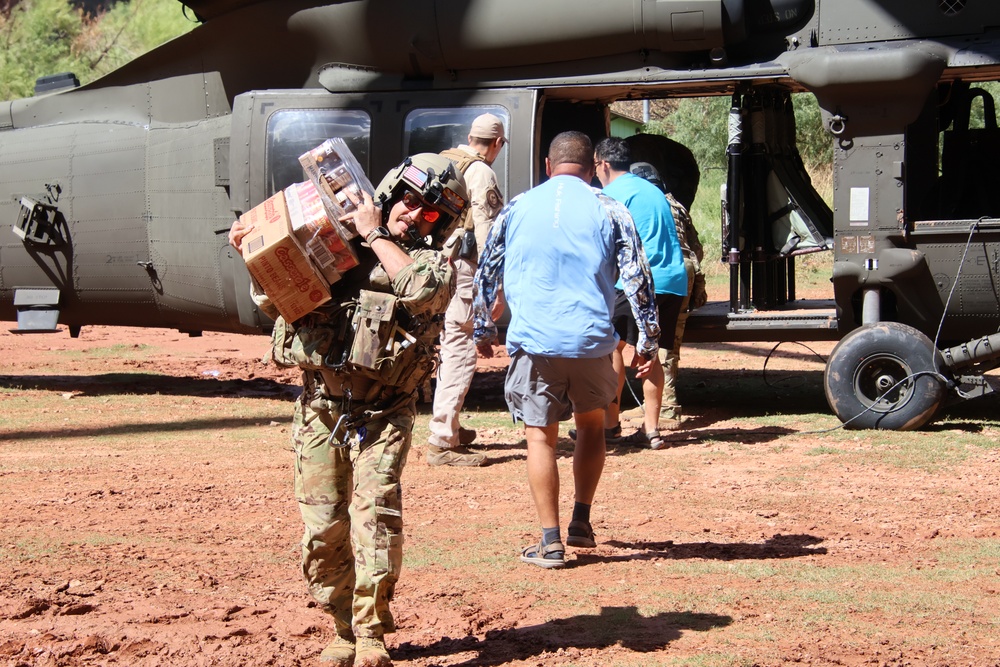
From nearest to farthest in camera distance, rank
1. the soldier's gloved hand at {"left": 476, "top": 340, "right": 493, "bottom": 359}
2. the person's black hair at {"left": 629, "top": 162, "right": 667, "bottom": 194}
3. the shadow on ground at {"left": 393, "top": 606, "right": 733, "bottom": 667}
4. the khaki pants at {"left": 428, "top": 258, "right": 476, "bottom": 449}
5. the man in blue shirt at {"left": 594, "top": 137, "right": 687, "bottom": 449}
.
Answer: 1. the shadow on ground at {"left": 393, "top": 606, "right": 733, "bottom": 667}
2. the soldier's gloved hand at {"left": 476, "top": 340, "right": 493, "bottom": 359}
3. the khaki pants at {"left": 428, "top": 258, "right": 476, "bottom": 449}
4. the man in blue shirt at {"left": 594, "top": 137, "right": 687, "bottom": 449}
5. the person's black hair at {"left": 629, "top": 162, "right": 667, "bottom": 194}

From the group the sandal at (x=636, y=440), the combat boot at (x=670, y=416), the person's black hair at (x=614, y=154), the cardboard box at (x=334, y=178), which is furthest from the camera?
the combat boot at (x=670, y=416)

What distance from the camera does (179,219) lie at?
925cm

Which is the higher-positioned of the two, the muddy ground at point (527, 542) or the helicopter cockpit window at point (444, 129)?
the helicopter cockpit window at point (444, 129)

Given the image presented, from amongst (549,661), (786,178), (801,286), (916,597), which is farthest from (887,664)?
(801,286)

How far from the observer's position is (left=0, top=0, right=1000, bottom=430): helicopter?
767 cm

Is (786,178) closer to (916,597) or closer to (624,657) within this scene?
(916,597)

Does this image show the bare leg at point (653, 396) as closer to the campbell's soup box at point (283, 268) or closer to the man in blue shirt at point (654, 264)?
the man in blue shirt at point (654, 264)

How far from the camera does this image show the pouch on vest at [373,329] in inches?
149

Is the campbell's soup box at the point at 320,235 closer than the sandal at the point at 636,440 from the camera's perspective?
Yes

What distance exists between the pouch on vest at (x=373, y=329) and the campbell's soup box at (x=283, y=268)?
0.13 m

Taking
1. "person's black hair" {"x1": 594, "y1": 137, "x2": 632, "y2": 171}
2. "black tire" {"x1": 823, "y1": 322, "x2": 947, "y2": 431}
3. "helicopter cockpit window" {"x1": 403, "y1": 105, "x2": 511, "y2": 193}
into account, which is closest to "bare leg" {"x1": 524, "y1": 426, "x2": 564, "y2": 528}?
"person's black hair" {"x1": 594, "y1": 137, "x2": 632, "y2": 171}

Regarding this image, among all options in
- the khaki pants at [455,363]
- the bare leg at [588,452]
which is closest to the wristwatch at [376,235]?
the bare leg at [588,452]

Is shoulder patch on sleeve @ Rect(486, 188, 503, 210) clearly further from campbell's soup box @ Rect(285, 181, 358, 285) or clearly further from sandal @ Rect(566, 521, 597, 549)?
campbell's soup box @ Rect(285, 181, 358, 285)

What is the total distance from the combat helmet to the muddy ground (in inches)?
59.1
